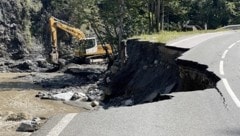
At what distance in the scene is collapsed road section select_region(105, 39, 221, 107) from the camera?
1596cm

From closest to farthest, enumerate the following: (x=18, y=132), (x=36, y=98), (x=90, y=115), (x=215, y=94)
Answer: (x=90, y=115) → (x=18, y=132) → (x=215, y=94) → (x=36, y=98)

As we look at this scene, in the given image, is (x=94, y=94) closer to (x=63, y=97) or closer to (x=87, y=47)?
(x=63, y=97)

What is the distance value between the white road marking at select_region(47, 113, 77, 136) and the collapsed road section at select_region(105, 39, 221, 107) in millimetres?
5492

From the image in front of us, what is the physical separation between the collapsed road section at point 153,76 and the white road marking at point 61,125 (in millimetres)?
5492

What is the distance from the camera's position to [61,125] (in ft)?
27.5

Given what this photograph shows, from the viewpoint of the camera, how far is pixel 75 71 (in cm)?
4444

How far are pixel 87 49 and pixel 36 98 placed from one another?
772 inches

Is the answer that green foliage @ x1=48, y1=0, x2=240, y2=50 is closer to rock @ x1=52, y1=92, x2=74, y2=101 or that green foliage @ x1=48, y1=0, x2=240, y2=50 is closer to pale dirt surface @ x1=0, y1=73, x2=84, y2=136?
pale dirt surface @ x1=0, y1=73, x2=84, y2=136

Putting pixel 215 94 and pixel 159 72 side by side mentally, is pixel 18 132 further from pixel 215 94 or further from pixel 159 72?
pixel 159 72

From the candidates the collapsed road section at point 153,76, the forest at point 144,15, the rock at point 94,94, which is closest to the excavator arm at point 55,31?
the forest at point 144,15

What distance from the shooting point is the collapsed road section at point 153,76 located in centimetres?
1596

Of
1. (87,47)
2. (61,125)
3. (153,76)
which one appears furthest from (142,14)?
(61,125)

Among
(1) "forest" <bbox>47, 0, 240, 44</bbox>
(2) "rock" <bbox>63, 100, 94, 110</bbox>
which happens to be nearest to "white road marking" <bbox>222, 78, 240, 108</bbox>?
(2) "rock" <bbox>63, 100, 94, 110</bbox>

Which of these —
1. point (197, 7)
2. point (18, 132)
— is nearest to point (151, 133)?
point (18, 132)
